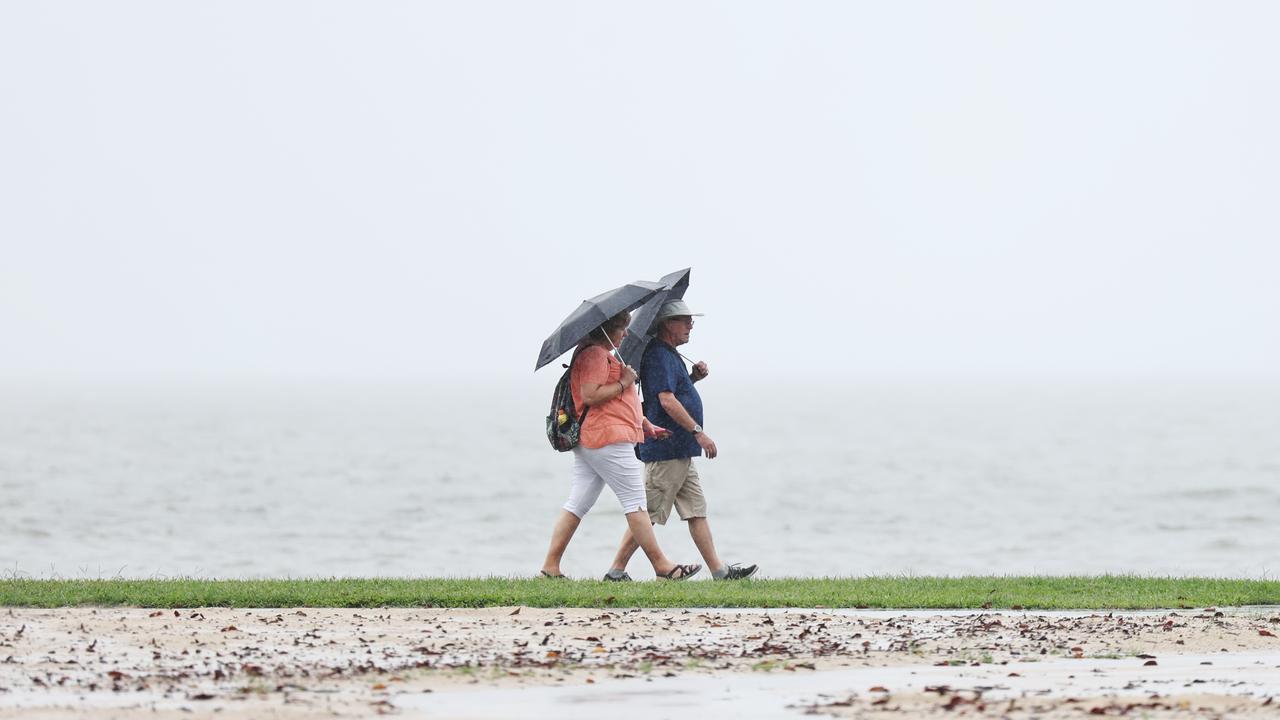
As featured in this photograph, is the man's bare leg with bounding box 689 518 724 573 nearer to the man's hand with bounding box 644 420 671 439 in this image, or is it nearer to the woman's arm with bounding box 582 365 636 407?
the man's hand with bounding box 644 420 671 439

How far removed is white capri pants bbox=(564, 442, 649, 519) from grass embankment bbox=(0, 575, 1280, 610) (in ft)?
1.85

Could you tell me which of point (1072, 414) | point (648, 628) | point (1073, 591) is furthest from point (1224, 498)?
point (1072, 414)

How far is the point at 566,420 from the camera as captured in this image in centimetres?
1097

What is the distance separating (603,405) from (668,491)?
2.61 feet

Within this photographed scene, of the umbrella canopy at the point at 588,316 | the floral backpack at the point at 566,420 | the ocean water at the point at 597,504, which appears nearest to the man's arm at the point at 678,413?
the floral backpack at the point at 566,420

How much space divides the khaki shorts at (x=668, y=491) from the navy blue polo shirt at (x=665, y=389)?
0.06 metres

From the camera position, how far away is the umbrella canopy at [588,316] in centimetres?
1059

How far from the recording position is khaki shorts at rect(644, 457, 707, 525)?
11297 millimetres

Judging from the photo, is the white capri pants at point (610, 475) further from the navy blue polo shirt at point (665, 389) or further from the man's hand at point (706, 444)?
the man's hand at point (706, 444)

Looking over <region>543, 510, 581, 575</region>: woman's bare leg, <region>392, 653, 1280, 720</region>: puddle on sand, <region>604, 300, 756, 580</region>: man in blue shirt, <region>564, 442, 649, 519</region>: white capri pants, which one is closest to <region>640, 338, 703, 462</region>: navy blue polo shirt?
<region>604, 300, 756, 580</region>: man in blue shirt

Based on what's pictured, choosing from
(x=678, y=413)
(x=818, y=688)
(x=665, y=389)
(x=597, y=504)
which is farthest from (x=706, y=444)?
(x=597, y=504)

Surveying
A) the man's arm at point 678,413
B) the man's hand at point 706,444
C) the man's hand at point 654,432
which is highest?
the man's arm at point 678,413

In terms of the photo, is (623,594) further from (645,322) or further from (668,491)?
(645,322)

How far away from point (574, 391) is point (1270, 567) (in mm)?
20231
